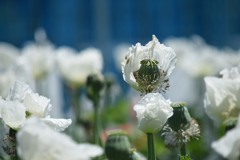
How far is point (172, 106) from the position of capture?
2.15 feet

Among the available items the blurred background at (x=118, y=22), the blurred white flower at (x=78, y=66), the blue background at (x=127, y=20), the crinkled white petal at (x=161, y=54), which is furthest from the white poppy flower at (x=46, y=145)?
the blue background at (x=127, y=20)

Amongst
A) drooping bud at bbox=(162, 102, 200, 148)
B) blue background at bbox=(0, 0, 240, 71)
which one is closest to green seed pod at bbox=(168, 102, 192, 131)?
drooping bud at bbox=(162, 102, 200, 148)

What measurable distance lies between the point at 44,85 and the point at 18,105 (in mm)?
1227

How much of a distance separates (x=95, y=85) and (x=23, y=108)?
45 cm

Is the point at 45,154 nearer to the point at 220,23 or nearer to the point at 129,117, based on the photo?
the point at 129,117

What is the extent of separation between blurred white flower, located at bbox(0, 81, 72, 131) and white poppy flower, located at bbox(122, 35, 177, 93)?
10 cm

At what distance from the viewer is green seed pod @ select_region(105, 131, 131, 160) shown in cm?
65

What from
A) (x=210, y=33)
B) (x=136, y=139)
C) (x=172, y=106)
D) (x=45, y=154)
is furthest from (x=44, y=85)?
(x=210, y=33)

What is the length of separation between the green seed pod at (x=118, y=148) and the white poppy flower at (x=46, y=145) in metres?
0.16

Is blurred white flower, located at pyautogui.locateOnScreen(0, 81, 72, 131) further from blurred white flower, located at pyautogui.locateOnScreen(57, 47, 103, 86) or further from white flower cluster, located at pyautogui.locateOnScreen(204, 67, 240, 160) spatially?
blurred white flower, located at pyautogui.locateOnScreen(57, 47, 103, 86)

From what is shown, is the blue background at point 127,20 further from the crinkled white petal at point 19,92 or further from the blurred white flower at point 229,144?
the blurred white flower at point 229,144

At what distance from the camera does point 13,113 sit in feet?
1.93

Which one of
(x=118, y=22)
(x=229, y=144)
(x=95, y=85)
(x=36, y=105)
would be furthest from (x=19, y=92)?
(x=118, y=22)

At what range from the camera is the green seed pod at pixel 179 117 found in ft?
2.09
